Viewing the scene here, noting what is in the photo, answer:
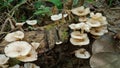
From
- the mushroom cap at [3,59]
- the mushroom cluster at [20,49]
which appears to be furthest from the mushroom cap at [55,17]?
the mushroom cap at [3,59]

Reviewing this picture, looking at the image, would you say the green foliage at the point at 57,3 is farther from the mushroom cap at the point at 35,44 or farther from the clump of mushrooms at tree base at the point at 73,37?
the mushroom cap at the point at 35,44

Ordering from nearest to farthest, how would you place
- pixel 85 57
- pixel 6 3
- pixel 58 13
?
pixel 85 57
pixel 58 13
pixel 6 3

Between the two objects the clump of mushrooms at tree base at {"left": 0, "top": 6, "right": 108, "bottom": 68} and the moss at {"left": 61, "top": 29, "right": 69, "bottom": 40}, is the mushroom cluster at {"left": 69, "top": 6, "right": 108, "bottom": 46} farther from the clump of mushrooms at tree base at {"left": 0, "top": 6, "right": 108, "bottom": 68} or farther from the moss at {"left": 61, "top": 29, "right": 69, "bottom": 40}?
the moss at {"left": 61, "top": 29, "right": 69, "bottom": 40}

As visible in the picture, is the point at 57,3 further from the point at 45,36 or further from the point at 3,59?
the point at 3,59

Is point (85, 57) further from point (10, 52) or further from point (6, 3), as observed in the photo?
point (6, 3)

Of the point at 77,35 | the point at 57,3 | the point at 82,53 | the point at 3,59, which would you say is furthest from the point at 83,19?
the point at 3,59

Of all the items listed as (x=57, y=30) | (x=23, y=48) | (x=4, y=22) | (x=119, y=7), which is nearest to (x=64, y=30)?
(x=57, y=30)
